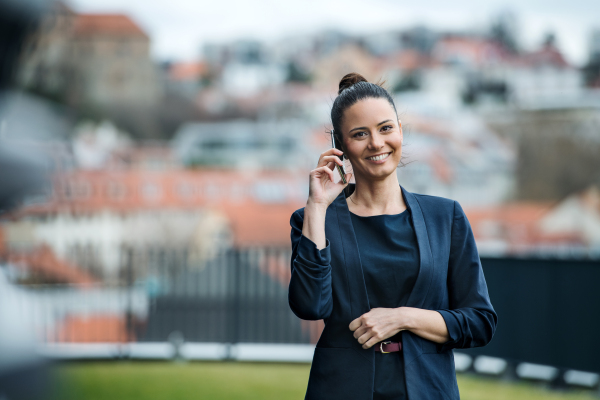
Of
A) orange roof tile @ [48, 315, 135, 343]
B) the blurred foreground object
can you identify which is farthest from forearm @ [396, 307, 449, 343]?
orange roof tile @ [48, 315, 135, 343]

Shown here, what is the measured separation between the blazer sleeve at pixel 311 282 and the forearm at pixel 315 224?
15 millimetres

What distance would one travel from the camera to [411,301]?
1.42 meters

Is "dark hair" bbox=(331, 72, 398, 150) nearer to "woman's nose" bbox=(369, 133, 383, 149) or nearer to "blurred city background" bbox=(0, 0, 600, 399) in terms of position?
"woman's nose" bbox=(369, 133, 383, 149)

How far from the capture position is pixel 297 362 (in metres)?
6.53

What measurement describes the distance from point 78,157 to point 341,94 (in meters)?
36.4

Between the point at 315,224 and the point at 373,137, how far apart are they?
0.25 metres

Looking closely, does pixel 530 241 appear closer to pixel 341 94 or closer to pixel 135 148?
pixel 135 148

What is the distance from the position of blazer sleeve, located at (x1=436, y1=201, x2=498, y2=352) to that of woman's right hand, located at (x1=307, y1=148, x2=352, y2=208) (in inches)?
11.7

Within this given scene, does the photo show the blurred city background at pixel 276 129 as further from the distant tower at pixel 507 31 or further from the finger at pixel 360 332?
the finger at pixel 360 332

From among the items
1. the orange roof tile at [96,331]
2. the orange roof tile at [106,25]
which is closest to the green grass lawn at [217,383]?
the orange roof tile at [96,331]

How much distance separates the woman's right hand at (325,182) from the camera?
1476 mm

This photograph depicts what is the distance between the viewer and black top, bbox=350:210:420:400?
4.58 feet

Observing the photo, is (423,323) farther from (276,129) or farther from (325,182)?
(276,129)

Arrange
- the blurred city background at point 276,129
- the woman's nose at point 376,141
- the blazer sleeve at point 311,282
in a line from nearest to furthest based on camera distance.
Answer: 1. the blazer sleeve at point 311,282
2. the woman's nose at point 376,141
3. the blurred city background at point 276,129
